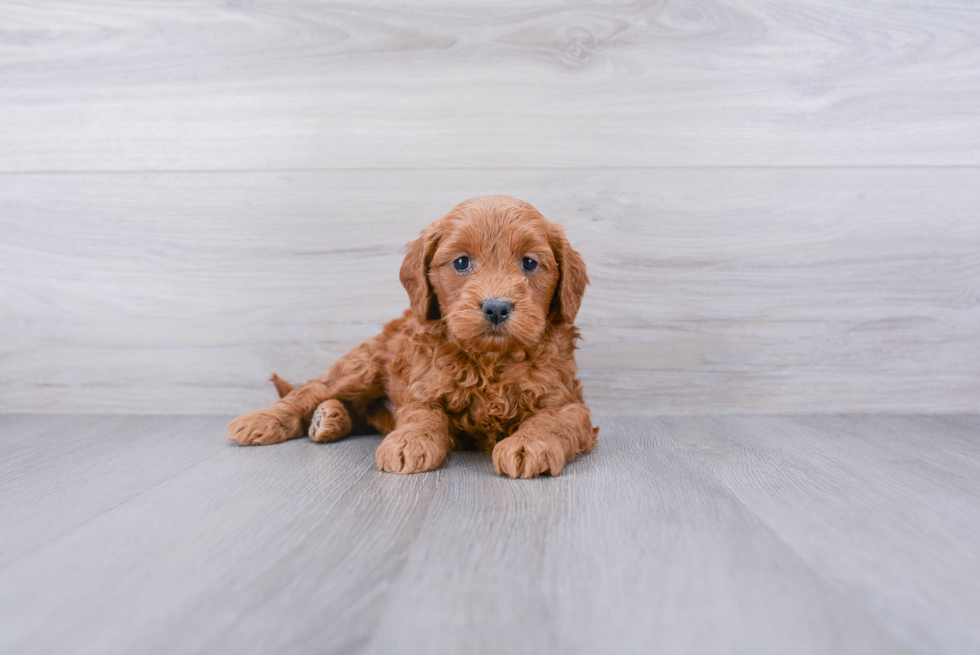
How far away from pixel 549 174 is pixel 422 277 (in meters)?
0.87

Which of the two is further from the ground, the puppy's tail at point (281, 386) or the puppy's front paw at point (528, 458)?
the puppy's front paw at point (528, 458)

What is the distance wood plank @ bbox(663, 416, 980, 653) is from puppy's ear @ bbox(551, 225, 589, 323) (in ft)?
1.85

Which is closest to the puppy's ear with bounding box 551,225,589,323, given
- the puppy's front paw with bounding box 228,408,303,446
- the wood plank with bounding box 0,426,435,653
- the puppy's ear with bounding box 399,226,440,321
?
the puppy's ear with bounding box 399,226,440,321

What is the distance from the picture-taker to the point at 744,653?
2.48 ft

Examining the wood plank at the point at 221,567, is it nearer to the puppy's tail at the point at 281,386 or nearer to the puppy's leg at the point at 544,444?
the puppy's leg at the point at 544,444

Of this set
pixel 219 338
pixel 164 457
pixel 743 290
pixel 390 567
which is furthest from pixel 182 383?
pixel 743 290

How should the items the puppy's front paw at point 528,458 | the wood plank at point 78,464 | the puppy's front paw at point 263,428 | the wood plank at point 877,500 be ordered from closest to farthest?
1. the wood plank at point 877,500
2. the wood plank at point 78,464
3. the puppy's front paw at point 528,458
4. the puppy's front paw at point 263,428

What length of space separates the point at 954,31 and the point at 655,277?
149 cm

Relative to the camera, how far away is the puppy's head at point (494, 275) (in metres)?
1.55

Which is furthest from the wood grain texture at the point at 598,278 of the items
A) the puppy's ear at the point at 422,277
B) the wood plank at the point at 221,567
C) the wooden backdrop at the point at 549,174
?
the wood plank at the point at 221,567

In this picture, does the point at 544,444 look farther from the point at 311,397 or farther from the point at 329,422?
the point at 311,397

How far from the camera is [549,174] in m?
2.34

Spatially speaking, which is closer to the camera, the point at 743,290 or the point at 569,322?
the point at 569,322

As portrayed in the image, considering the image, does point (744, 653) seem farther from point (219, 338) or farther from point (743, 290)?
point (219, 338)
